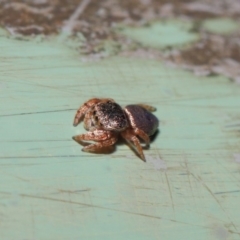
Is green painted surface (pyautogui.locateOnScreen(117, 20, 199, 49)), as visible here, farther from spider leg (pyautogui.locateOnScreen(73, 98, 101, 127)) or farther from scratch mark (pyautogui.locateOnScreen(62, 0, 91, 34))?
spider leg (pyautogui.locateOnScreen(73, 98, 101, 127))

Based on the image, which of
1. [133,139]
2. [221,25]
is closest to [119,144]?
[133,139]

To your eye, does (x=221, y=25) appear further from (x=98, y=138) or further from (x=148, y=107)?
(x=98, y=138)

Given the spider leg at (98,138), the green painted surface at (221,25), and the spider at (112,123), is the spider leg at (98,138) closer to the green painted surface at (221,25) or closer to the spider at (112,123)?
the spider at (112,123)

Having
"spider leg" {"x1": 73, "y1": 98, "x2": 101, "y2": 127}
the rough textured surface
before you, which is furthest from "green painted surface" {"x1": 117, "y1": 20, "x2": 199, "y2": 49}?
"spider leg" {"x1": 73, "y1": 98, "x2": 101, "y2": 127}

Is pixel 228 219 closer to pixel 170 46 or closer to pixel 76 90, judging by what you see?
pixel 76 90

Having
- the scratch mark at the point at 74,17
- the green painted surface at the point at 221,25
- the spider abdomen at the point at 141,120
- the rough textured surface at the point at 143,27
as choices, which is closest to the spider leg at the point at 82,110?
the spider abdomen at the point at 141,120

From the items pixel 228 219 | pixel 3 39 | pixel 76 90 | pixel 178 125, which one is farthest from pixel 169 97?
pixel 3 39

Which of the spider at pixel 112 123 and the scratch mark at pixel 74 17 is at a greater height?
the scratch mark at pixel 74 17
